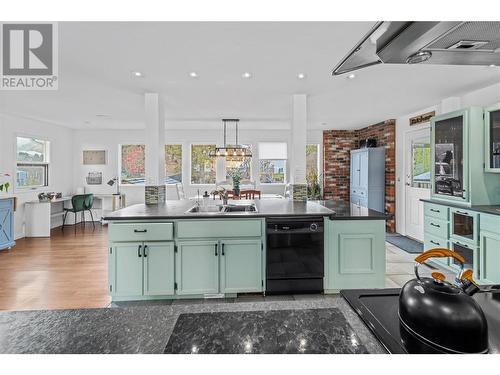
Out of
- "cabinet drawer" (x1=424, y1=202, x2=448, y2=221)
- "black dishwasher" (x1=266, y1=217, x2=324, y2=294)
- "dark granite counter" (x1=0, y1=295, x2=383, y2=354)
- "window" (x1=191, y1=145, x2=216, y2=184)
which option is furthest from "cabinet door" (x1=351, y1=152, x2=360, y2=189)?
"dark granite counter" (x1=0, y1=295, x2=383, y2=354)

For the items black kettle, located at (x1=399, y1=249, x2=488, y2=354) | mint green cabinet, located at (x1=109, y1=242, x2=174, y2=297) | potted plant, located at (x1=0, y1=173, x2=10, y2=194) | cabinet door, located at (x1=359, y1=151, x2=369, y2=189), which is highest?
cabinet door, located at (x1=359, y1=151, x2=369, y2=189)

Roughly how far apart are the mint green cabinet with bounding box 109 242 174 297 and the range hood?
92.7 inches

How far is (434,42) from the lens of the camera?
0.74m

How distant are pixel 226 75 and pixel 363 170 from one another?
4.09 m

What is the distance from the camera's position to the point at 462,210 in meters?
3.17

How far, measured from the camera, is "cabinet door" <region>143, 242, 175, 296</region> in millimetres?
2635

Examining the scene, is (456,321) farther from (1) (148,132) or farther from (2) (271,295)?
(1) (148,132)

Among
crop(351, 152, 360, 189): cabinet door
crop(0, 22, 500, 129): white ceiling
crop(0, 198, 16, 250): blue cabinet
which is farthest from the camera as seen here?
crop(351, 152, 360, 189): cabinet door

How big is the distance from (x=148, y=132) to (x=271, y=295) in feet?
8.39

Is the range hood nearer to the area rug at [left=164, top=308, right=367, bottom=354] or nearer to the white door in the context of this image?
the area rug at [left=164, top=308, right=367, bottom=354]

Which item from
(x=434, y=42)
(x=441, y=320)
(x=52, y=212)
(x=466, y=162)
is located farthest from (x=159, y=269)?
(x=52, y=212)

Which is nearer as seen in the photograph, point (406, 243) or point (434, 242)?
point (434, 242)

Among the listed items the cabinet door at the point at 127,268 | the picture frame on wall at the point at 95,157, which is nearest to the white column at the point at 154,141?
the cabinet door at the point at 127,268

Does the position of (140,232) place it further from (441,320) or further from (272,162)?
(272,162)
